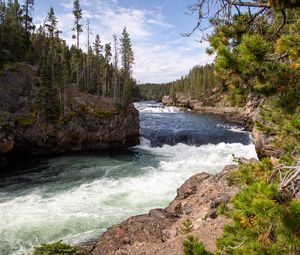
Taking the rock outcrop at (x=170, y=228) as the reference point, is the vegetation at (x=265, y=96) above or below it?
above

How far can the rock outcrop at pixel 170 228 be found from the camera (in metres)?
8.93

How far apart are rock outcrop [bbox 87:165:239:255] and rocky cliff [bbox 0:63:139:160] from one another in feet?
57.3

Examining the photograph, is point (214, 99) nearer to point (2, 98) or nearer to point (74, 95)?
point (74, 95)

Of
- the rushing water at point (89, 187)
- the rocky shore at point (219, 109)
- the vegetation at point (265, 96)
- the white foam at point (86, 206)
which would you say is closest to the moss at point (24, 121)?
the rushing water at point (89, 187)

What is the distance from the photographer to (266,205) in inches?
108

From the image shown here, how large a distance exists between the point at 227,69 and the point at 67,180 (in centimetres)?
1725

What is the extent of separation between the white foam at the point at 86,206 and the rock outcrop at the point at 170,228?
6.75ft

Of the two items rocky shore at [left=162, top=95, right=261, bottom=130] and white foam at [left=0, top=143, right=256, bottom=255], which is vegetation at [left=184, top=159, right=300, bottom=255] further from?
rocky shore at [left=162, top=95, right=261, bottom=130]

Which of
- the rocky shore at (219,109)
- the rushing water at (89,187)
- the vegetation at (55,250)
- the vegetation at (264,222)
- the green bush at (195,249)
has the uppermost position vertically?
the vegetation at (264,222)

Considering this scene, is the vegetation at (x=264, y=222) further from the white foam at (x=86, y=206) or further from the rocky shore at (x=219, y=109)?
the rocky shore at (x=219, y=109)

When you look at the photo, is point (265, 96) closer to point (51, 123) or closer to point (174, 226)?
point (174, 226)

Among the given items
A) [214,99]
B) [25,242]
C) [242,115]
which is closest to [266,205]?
[25,242]

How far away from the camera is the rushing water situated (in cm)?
1212

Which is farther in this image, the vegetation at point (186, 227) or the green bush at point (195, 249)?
the vegetation at point (186, 227)
